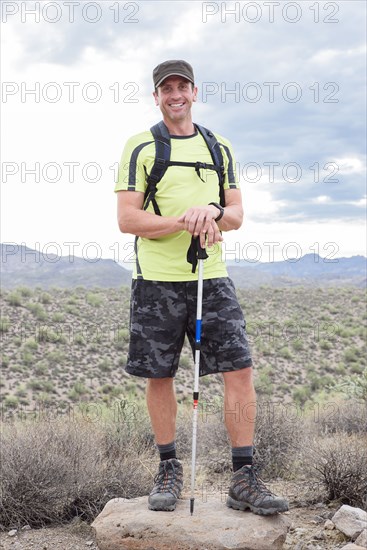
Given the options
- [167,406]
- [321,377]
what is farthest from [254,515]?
[321,377]

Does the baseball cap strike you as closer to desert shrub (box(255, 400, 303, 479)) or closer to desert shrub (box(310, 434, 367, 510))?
desert shrub (box(310, 434, 367, 510))

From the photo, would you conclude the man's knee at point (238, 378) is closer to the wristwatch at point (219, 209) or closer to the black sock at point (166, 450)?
the black sock at point (166, 450)

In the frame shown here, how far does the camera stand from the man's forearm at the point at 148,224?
403 cm

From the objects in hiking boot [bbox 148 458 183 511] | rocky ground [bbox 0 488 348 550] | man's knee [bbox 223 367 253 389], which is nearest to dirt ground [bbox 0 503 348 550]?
rocky ground [bbox 0 488 348 550]

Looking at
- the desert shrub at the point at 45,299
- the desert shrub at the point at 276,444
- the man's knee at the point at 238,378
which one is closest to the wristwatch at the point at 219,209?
the man's knee at the point at 238,378

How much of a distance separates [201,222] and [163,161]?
0.54 meters

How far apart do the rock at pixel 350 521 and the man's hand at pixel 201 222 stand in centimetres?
218

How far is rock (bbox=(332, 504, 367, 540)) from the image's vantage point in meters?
4.19

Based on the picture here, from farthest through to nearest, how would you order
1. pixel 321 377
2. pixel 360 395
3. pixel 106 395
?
pixel 321 377
pixel 106 395
pixel 360 395

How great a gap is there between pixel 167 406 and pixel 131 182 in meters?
1.61

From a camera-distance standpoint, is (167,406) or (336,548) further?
(167,406)

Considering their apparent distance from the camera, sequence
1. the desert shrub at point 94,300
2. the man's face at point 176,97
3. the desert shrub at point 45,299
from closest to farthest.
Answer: the man's face at point 176,97, the desert shrub at point 45,299, the desert shrub at point 94,300

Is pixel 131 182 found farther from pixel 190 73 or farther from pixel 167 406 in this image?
pixel 167 406

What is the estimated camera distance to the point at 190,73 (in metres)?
4.28
